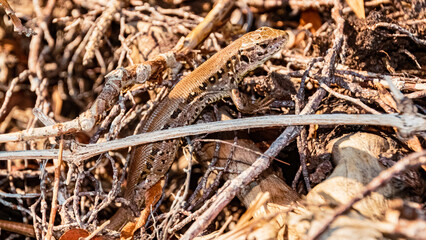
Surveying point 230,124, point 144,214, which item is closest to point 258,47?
point 230,124

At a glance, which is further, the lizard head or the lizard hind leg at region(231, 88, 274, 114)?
the lizard head

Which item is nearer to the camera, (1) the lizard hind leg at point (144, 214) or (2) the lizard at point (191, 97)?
(1) the lizard hind leg at point (144, 214)

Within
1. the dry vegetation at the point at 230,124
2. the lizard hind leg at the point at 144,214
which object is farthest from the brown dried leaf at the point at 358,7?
the lizard hind leg at the point at 144,214

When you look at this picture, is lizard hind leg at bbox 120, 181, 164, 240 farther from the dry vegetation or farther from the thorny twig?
the thorny twig

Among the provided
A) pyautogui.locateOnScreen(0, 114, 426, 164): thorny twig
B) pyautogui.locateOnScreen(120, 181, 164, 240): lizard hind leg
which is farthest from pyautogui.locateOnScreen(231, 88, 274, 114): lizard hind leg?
pyautogui.locateOnScreen(120, 181, 164, 240): lizard hind leg

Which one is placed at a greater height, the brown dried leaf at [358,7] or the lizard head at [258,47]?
the brown dried leaf at [358,7]

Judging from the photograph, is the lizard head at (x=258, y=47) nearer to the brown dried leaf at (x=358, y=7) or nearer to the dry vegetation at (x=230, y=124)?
the dry vegetation at (x=230, y=124)

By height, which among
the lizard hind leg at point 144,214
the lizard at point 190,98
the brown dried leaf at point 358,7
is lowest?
the lizard hind leg at point 144,214
